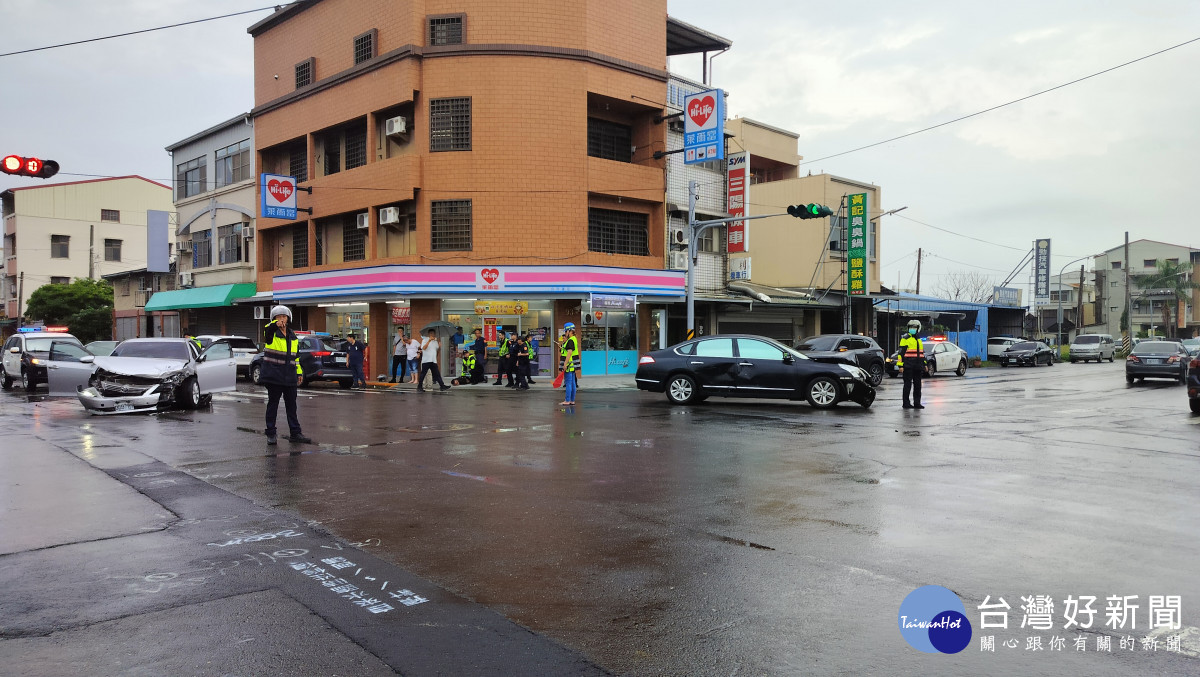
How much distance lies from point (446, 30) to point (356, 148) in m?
6.58

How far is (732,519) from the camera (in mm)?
6609

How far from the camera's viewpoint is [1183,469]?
9078 mm

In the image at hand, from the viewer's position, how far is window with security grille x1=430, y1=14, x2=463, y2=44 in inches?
1095

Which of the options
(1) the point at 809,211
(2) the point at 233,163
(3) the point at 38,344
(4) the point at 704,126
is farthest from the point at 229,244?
(1) the point at 809,211

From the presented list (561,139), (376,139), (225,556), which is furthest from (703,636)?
(376,139)

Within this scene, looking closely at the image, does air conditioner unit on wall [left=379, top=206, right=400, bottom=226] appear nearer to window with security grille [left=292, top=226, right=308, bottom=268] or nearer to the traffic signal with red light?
window with security grille [left=292, top=226, right=308, bottom=268]

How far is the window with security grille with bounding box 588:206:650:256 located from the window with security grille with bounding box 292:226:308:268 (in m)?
13.3

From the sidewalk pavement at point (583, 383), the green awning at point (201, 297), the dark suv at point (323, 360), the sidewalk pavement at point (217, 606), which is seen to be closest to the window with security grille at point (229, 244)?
the green awning at point (201, 297)

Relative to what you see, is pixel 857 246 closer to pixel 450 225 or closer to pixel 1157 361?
pixel 1157 361

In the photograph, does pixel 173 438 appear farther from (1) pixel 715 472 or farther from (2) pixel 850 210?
(2) pixel 850 210

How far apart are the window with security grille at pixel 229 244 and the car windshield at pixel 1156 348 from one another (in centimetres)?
3661

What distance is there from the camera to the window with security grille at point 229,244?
3740 cm

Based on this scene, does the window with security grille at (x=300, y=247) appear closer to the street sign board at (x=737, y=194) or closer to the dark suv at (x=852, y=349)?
the street sign board at (x=737, y=194)

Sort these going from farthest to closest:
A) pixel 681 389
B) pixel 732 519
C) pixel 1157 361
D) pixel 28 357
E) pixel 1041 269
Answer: pixel 1041 269
pixel 1157 361
pixel 28 357
pixel 681 389
pixel 732 519
